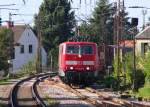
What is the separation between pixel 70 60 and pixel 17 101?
9.96 metres

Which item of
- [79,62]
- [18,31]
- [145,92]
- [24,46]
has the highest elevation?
[18,31]

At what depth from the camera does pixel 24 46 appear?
9794cm

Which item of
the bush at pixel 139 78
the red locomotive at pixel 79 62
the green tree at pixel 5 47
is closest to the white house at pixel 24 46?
the green tree at pixel 5 47

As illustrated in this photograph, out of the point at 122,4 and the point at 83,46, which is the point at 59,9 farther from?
the point at 83,46

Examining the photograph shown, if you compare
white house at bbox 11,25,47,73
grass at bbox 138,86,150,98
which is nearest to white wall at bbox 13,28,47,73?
white house at bbox 11,25,47,73

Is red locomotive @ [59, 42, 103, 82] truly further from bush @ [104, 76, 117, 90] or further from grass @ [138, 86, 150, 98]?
grass @ [138, 86, 150, 98]

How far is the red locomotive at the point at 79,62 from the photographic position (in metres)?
35.6

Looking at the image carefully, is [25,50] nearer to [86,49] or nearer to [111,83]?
[111,83]

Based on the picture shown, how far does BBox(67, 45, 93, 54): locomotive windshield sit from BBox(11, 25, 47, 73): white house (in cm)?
5846

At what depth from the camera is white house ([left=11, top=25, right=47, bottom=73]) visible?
95.2 m

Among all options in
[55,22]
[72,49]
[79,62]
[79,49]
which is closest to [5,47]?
[55,22]

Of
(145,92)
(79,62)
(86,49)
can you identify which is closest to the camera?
(145,92)

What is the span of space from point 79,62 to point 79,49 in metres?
0.89

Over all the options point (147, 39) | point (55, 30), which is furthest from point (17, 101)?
point (55, 30)
